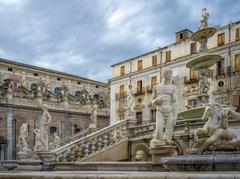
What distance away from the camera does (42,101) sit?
137 ft

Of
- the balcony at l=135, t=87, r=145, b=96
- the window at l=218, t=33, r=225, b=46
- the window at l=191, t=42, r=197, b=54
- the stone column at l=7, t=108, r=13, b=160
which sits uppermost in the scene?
the window at l=218, t=33, r=225, b=46

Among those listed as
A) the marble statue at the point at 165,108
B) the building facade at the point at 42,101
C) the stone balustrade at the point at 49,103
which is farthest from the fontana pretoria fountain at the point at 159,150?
the stone balustrade at the point at 49,103

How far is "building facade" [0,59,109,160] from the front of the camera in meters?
41.8

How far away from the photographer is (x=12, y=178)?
756 cm

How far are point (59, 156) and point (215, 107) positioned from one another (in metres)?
7.17

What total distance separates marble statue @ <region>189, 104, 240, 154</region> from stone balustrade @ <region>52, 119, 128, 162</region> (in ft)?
22.4

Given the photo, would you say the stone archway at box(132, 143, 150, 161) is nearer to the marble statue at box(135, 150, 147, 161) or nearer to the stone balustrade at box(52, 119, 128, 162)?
the marble statue at box(135, 150, 147, 161)

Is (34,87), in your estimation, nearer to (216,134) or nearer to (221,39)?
(221,39)

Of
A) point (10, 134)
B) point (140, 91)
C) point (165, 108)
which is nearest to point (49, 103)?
point (10, 134)

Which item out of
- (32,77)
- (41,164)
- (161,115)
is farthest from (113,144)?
(32,77)

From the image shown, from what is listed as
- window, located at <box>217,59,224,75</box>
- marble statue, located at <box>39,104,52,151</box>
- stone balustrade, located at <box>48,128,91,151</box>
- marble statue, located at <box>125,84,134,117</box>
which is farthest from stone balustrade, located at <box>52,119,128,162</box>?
window, located at <box>217,59,224,75</box>

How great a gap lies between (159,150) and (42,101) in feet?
110

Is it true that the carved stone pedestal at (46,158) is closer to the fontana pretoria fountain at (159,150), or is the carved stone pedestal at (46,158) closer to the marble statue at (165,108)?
the fontana pretoria fountain at (159,150)

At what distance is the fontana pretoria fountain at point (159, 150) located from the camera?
7.18 meters
